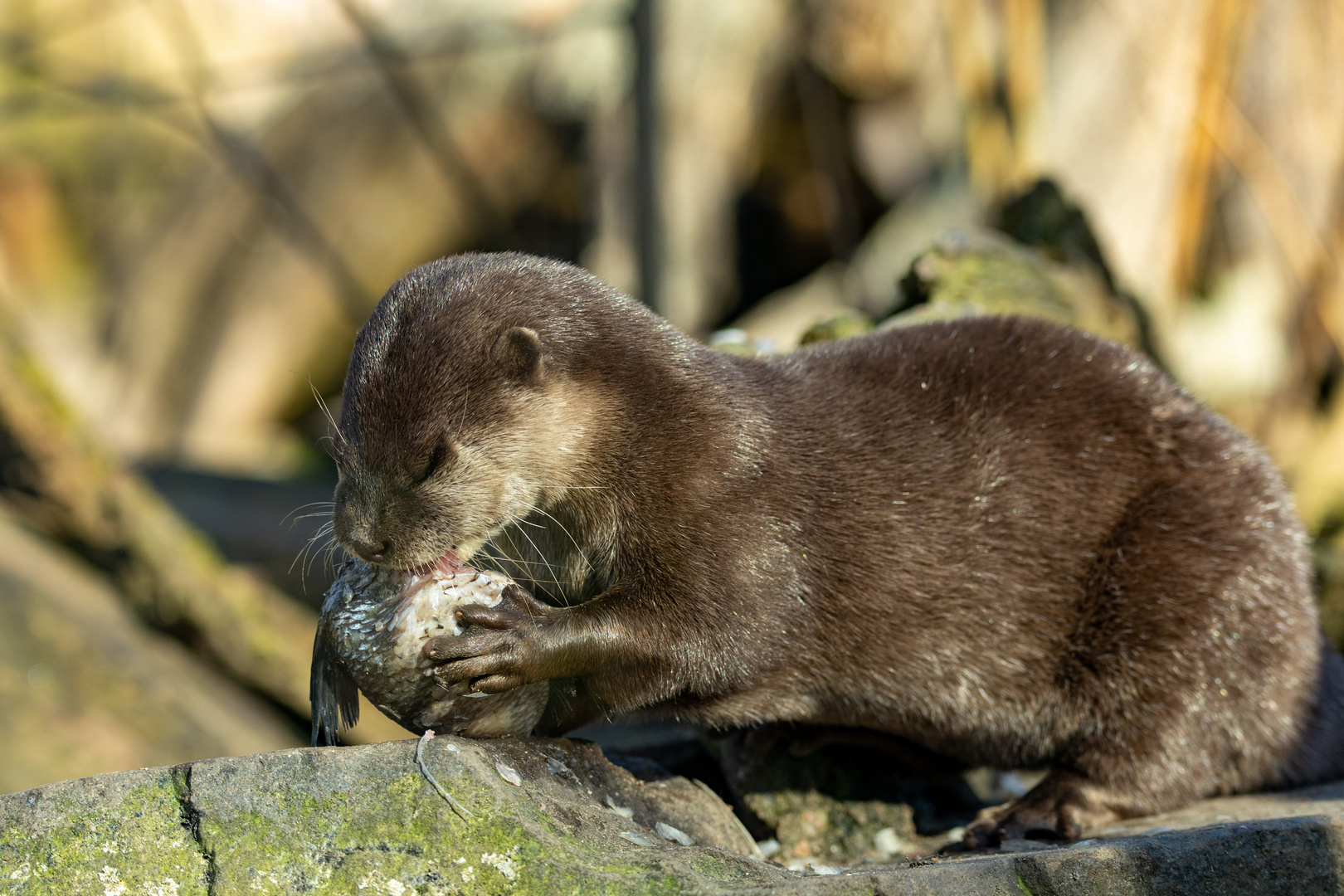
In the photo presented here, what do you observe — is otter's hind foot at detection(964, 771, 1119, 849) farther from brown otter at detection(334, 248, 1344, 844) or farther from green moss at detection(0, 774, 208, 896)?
green moss at detection(0, 774, 208, 896)

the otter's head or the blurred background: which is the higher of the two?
the otter's head

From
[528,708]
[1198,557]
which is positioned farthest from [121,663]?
[1198,557]

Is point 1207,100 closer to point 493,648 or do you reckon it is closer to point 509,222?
point 493,648

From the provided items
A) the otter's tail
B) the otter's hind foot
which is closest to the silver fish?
the otter's hind foot

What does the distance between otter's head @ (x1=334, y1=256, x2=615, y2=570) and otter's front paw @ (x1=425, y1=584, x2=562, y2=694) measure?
0.18 metres

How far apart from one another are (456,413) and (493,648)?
0.45 metres

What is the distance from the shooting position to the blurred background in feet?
16.7

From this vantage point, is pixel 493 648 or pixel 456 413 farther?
pixel 456 413

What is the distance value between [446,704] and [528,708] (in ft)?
0.60

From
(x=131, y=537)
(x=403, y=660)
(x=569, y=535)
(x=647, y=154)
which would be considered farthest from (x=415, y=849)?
(x=647, y=154)

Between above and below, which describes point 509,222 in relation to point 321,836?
below

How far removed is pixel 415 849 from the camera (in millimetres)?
1952

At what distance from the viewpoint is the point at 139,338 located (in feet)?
35.6

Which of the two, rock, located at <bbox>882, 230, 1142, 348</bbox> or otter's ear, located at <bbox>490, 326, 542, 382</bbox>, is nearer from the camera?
otter's ear, located at <bbox>490, 326, 542, 382</bbox>
